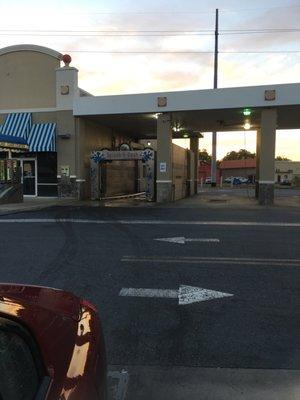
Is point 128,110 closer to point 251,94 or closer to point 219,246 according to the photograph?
point 251,94

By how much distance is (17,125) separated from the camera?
2672 centimetres

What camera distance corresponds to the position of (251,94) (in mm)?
23234

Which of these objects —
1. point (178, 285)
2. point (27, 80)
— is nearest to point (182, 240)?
point (178, 285)

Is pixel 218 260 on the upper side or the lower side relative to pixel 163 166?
lower

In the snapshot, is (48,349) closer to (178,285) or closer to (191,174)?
(178,285)

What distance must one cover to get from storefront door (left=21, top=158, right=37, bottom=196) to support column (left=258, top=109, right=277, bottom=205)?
1188 cm

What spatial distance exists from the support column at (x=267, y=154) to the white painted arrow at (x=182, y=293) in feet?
54.8

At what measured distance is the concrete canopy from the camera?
23.0 meters

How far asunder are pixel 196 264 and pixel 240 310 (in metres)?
2.86

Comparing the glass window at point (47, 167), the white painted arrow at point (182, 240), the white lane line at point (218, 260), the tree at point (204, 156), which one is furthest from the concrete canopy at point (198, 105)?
the tree at point (204, 156)

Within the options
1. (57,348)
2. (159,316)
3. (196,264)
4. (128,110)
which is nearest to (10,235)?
(196,264)

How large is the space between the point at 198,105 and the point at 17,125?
9.65m

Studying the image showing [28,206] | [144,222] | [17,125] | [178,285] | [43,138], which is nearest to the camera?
[178,285]

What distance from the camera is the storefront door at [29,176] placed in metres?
27.3
